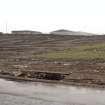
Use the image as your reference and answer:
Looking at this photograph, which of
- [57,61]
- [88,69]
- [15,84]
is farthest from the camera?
[57,61]

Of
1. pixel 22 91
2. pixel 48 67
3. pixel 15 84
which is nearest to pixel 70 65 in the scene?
pixel 48 67

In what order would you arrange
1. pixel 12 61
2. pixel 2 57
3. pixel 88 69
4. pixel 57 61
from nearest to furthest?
pixel 88 69 → pixel 57 61 → pixel 12 61 → pixel 2 57

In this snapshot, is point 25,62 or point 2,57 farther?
point 2,57

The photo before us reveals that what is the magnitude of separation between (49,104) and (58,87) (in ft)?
12.1

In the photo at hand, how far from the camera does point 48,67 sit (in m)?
21.6

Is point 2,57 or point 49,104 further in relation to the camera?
point 2,57

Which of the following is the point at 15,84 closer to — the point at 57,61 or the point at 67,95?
the point at 67,95

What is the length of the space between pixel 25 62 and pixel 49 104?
12.7 meters

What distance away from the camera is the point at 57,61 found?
23.9 metres

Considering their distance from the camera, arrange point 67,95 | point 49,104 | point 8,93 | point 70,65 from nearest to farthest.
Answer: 1. point 49,104
2. point 67,95
3. point 8,93
4. point 70,65

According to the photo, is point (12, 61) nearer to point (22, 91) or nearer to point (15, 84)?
point (15, 84)

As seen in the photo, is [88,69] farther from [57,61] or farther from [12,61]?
[12,61]

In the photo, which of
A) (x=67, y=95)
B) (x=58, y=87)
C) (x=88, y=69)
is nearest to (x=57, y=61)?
(x=88, y=69)

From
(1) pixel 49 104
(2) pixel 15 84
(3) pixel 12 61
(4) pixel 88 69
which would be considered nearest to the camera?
(1) pixel 49 104
